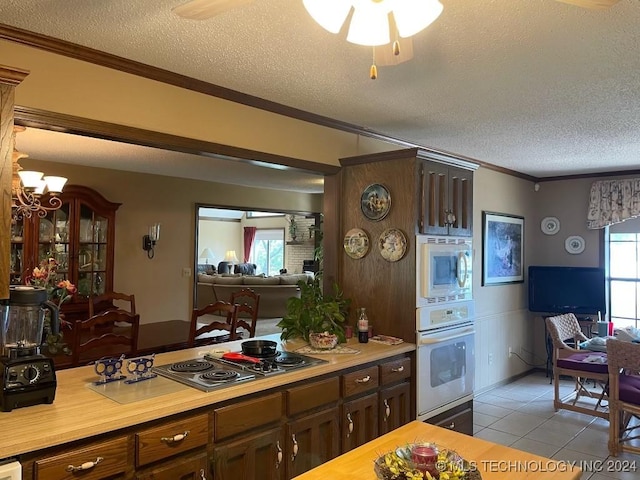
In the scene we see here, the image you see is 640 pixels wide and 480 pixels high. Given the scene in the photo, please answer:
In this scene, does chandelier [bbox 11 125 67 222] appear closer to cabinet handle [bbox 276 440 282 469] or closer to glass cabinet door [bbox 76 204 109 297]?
glass cabinet door [bbox 76 204 109 297]

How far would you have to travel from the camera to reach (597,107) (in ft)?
10.1

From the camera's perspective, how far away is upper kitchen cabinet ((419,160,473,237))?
3.18m

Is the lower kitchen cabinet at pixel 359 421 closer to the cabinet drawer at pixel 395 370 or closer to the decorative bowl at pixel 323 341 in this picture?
the cabinet drawer at pixel 395 370

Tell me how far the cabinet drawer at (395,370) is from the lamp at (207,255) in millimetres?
10428

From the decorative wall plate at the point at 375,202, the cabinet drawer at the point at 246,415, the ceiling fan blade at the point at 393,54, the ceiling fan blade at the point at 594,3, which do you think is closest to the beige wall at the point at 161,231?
the decorative wall plate at the point at 375,202

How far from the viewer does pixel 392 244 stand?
3.23m

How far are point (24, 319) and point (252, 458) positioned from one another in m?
1.16

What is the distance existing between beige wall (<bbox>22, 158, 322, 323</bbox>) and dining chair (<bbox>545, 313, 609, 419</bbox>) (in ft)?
15.3

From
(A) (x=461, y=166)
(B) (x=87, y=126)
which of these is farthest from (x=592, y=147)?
(B) (x=87, y=126)

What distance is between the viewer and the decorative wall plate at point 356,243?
11.1 feet

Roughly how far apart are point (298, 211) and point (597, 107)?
5799mm

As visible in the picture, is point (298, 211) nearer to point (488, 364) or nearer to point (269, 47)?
point (488, 364)

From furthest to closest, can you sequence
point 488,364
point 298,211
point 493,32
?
1. point 298,211
2. point 488,364
3. point 493,32

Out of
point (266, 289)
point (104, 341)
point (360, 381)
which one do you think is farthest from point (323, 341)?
point (266, 289)
